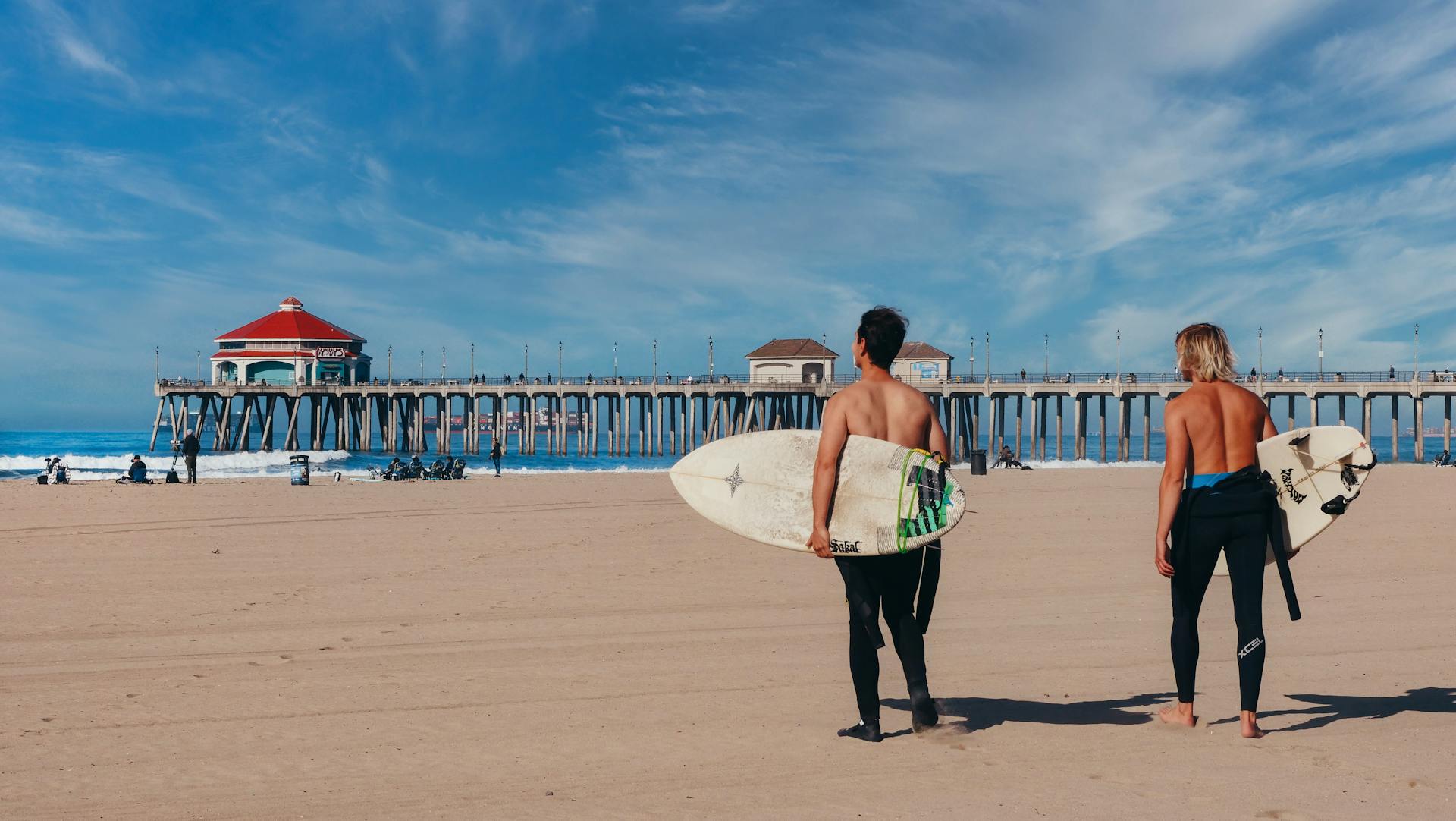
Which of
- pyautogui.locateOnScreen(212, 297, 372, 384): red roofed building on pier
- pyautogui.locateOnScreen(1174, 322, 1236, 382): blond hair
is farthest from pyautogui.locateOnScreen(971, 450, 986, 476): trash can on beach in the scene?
pyautogui.locateOnScreen(212, 297, 372, 384): red roofed building on pier

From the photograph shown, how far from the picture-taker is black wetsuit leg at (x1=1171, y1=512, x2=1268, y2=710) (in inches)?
145

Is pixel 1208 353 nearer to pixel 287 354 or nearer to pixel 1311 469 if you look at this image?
pixel 1311 469

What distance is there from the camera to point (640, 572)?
8.12 meters

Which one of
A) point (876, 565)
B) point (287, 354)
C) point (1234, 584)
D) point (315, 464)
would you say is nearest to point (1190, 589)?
point (1234, 584)

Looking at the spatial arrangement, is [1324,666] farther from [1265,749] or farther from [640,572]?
[640,572]

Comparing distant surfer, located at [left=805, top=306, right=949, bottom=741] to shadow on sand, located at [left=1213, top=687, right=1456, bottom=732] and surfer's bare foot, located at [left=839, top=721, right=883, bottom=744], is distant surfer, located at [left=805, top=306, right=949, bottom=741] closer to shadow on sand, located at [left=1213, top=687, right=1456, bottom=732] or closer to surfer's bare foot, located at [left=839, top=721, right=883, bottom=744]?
surfer's bare foot, located at [left=839, top=721, right=883, bottom=744]

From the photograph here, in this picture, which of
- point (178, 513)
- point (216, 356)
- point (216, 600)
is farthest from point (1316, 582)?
point (216, 356)

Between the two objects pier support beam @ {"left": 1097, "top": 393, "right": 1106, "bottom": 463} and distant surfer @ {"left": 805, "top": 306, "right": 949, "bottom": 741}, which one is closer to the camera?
distant surfer @ {"left": 805, "top": 306, "right": 949, "bottom": 741}

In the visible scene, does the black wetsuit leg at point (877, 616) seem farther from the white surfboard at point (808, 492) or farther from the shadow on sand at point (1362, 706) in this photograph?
the shadow on sand at point (1362, 706)

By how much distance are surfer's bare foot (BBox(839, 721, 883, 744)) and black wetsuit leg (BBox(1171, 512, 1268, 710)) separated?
1167 mm

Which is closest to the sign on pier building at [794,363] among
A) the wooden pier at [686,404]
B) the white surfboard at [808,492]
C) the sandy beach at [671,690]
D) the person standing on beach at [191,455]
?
the wooden pier at [686,404]

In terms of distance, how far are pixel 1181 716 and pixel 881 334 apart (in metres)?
1.87

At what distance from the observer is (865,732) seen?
3.68 metres

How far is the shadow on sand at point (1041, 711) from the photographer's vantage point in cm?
390
